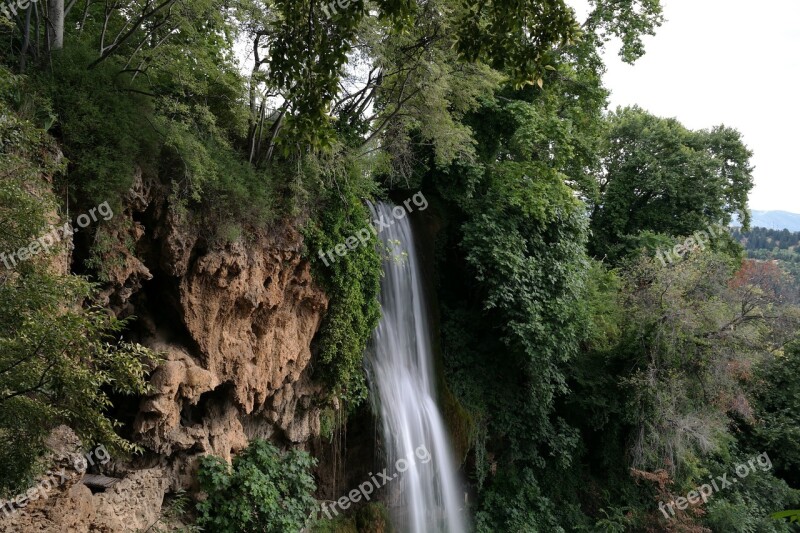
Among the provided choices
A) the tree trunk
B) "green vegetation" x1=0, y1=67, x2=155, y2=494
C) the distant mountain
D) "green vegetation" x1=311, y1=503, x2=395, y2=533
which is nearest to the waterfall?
"green vegetation" x1=311, y1=503, x2=395, y2=533

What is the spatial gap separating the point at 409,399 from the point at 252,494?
4.24m

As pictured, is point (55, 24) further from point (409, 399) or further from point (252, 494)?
point (409, 399)

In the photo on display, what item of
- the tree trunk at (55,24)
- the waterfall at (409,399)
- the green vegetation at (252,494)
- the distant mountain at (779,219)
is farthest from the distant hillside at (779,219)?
the tree trunk at (55,24)

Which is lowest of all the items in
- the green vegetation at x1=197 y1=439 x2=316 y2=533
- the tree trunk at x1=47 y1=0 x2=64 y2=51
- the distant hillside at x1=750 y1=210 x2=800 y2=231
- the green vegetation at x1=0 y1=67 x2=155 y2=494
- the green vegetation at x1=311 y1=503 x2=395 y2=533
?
the green vegetation at x1=311 y1=503 x2=395 y2=533

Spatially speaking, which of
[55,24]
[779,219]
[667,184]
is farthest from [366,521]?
[779,219]

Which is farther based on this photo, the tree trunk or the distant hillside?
the distant hillside

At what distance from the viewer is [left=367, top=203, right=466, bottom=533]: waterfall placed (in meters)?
10.7

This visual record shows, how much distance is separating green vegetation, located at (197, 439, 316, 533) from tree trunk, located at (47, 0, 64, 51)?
5.28 metres

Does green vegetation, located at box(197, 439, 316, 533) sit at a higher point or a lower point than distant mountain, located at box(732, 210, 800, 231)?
lower

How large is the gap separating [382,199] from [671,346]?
286 inches

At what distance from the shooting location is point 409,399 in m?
11.5

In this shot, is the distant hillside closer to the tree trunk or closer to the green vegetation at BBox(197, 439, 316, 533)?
the green vegetation at BBox(197, 439, 316, 533)

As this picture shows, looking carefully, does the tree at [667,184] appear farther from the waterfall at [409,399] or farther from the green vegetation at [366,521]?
the green vegetation at [366,521]

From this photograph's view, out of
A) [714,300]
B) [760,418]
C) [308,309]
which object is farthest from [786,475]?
[308,309]
